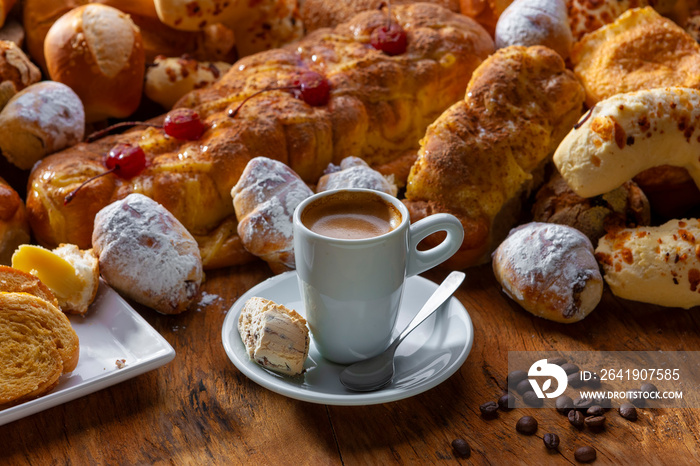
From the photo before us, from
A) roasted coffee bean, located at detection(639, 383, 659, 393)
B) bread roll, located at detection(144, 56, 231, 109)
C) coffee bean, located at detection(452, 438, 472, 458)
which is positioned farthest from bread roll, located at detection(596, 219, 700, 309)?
bread roll, located at detection(144, 56, 231, 109)

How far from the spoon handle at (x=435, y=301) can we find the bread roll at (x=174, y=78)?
1.17 metres

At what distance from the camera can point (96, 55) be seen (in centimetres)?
199

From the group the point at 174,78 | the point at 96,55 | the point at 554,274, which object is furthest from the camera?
the point at 174,78

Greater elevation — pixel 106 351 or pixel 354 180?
pixel 354 180

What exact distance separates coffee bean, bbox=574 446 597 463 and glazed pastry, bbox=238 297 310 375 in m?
0.53

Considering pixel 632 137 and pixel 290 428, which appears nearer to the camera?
pixel 290 428

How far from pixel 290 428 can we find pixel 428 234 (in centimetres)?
46

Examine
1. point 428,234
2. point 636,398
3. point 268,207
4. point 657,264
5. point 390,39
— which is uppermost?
point 390,39

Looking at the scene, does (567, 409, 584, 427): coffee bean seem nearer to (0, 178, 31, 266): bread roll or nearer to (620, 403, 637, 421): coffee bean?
(620, 403, 637, 421): coffee bean

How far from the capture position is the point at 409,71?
2.08 metres

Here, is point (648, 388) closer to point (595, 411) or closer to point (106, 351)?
point (595, 411)

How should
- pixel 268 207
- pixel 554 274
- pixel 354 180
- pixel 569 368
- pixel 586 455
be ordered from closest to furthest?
pixel 586 455, pixel 569 368, pixel 554 274, pixel 268 207, pixel 354 180

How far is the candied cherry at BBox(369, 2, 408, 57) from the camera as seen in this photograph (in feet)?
6.86

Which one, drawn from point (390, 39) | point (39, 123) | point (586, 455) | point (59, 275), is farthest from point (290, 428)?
point (390, 39)
